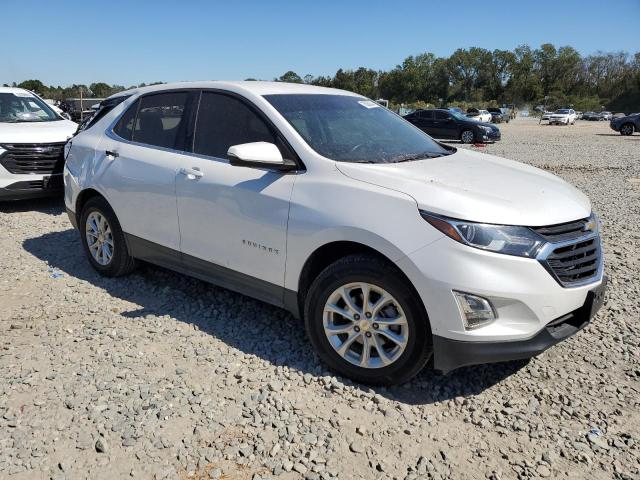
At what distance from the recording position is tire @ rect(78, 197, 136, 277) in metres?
4.70

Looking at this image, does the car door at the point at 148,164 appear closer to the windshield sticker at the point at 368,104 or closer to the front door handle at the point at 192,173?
the front door handle at the point at 192,173

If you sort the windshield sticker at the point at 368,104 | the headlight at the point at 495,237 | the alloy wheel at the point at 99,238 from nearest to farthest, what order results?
the headlight at the point at 495,237 → the windshield sticker at the point at 368,104 → the alloy wheel at the point at 99,238

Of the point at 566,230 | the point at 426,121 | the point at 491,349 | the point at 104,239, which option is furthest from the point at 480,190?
the point at 426,121

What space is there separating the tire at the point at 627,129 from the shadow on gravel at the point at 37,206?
3090cm

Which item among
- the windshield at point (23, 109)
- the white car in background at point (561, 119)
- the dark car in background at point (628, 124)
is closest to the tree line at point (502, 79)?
the white car in background at point (561, 119)

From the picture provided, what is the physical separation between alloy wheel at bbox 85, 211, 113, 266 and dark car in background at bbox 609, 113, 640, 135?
31946 millimetres

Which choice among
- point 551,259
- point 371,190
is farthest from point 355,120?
point 551,259

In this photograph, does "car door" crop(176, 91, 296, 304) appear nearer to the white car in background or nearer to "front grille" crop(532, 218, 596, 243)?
"front grille" crop(532, 218, 596, 243)

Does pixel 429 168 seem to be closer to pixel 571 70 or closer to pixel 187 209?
pixel 187 209

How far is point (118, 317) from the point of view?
13.7ft

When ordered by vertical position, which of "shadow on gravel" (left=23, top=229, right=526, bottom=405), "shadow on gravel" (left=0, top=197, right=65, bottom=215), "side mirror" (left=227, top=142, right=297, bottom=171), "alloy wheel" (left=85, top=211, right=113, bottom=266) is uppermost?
"side mirror" (left=227, top=142, right=297, bottom=171)

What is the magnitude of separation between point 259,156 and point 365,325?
121cm

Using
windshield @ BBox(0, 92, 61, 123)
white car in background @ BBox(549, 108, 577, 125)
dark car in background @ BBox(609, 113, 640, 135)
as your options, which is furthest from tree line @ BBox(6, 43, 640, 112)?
windshield @ BBox(0, 92, 61, 123)

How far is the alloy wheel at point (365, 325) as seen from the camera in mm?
2992
